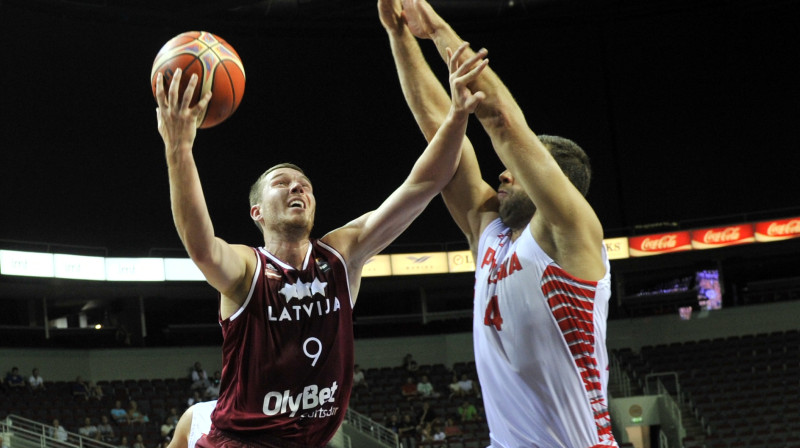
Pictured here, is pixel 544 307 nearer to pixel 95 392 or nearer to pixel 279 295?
pixel 279 295

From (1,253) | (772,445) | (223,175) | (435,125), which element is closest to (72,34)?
(223,175)

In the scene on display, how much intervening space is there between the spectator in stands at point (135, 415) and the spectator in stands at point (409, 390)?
739cm

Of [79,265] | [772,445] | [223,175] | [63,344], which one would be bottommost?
[772,445]

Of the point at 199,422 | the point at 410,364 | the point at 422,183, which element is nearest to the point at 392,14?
the point at 422,183

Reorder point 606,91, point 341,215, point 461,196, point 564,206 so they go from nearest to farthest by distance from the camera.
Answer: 1. point 564,206
2. point 461,196
3. point 341,215
4. point 606,91

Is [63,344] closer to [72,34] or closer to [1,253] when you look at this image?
[1,253]

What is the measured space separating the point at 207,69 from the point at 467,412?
20.8 meters

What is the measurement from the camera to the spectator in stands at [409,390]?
26.1 metres

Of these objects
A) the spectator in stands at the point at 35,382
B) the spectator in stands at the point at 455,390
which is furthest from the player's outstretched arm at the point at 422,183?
the spectator in stands at the point at 455,390

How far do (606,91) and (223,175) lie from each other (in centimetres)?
1396

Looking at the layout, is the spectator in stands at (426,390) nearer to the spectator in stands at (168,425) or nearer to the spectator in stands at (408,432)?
the spectator in stands at (408,432)

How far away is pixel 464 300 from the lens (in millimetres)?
32719

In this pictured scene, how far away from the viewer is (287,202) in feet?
15.3

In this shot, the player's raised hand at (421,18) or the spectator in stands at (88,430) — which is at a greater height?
the player's raised hand at (421,18)
